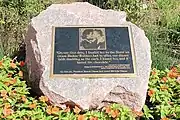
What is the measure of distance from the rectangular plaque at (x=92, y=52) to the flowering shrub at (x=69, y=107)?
1.15 ft

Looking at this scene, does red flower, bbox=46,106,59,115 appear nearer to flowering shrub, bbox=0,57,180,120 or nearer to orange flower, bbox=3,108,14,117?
flowering shrub, bbox=0,57,180,120

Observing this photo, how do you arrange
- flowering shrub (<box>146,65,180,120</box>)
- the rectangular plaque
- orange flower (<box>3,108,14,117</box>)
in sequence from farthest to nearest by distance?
the rectangular plaque < flowering shrub (<box>146,65,180,120</box>) < orange flower (<box>3,108,14,117</box>)

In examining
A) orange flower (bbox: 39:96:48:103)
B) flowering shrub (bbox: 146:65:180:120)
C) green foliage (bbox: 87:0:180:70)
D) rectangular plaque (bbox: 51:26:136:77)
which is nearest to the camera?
orange flower (bbox: 39:96:48:103)

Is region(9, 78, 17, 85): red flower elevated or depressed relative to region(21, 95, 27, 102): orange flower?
elevated

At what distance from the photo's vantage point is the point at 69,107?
14.9 feet

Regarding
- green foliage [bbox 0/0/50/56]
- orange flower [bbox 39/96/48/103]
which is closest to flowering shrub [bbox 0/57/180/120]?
orange flower [bbox 39/96/48/103]

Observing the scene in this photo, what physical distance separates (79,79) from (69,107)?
0.98 ft

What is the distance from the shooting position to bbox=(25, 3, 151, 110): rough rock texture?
4504 millimetres

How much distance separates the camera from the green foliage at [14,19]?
585 cm

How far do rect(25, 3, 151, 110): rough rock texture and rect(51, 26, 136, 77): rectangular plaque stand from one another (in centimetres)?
7

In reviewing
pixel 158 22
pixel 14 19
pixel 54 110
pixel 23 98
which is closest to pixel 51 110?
pixel 54 110

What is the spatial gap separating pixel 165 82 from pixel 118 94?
2.14 feet

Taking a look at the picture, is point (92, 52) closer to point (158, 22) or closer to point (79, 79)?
point (79, 79)

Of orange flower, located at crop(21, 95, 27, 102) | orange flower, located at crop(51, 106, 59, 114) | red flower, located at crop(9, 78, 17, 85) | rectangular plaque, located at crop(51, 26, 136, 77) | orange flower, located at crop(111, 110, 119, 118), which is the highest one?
rectangular plaque, located at crop(51, 26, 136, 77)
